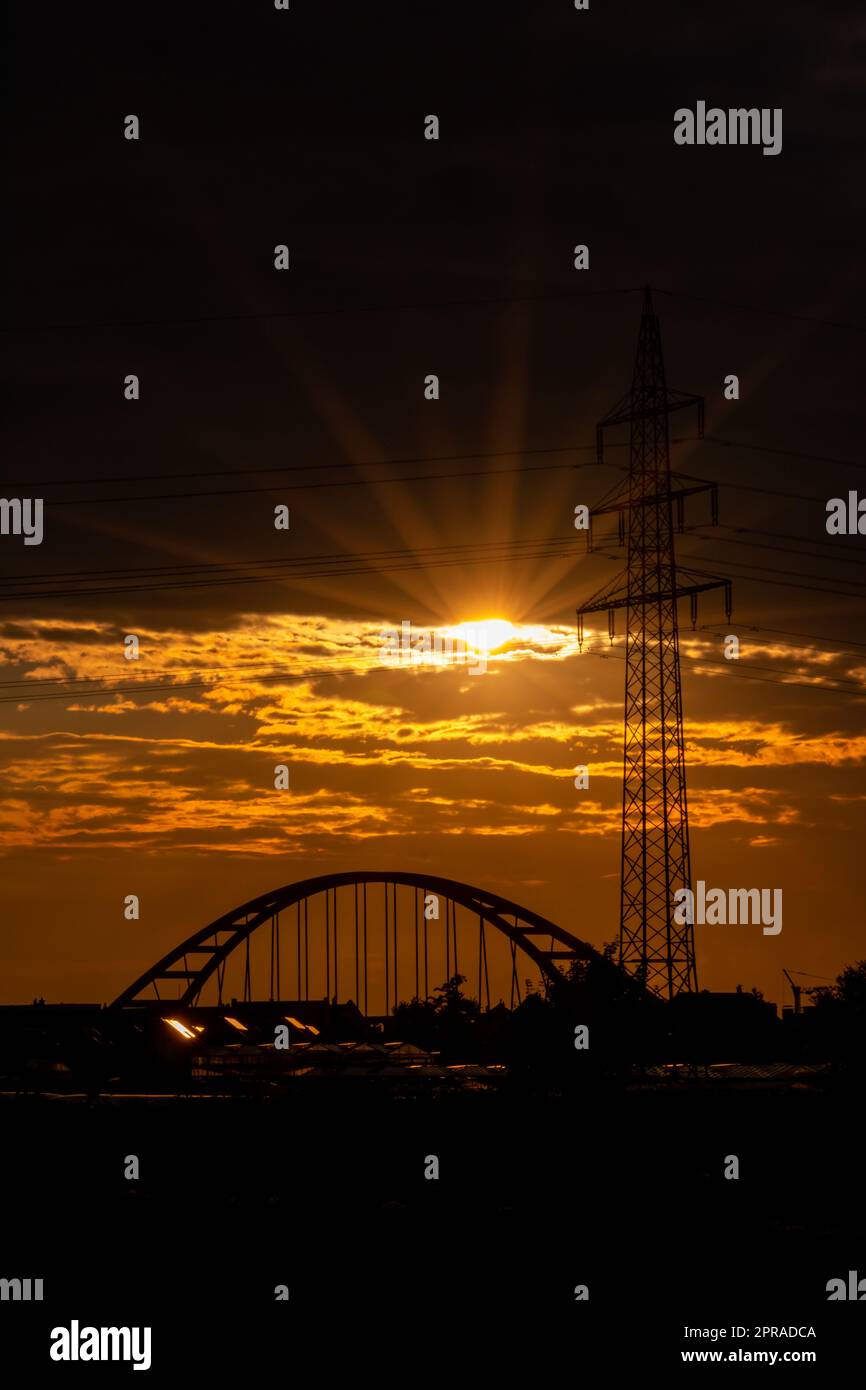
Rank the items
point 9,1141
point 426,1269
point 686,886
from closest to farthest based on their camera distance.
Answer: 1. point 426,1269
2. point 9,1141
3. point 686,886

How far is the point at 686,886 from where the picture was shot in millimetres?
63188

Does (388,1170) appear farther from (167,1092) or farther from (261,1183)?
(167,1092)

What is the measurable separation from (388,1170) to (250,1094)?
621 inches

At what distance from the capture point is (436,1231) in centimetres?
4128

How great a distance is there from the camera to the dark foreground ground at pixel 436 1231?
30891mm

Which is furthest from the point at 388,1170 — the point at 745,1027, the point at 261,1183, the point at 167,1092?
the point at 745,1027

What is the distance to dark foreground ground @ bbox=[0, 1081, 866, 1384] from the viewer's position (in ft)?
101

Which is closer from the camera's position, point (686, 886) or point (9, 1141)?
point (9, 1141)

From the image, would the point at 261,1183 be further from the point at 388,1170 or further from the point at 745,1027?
the point at 745,1027

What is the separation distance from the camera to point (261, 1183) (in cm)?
4988
